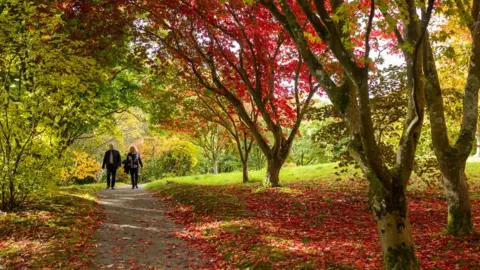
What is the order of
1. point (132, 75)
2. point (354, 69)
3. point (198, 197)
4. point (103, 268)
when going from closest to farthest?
point (354, 69), point (103, 268), point (198, 197), point (132, 75)

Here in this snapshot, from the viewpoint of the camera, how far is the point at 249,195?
1153 centimetres

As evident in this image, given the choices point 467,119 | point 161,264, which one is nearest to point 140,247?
point 161,264

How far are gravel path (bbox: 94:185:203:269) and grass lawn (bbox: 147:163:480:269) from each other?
0.37 metres

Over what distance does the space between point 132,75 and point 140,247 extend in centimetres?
1109

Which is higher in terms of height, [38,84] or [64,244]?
[38,84]

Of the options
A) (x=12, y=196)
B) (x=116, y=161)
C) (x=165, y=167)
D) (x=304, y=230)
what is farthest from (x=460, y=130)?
(x=165, y=167)

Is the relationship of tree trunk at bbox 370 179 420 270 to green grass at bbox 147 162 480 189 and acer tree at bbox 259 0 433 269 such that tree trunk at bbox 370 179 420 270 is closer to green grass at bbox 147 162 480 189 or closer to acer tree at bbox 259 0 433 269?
acer tree at bbox 259 0 433 269

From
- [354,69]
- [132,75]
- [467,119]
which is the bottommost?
[467,119]

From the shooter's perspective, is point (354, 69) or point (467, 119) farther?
point (467, 119)

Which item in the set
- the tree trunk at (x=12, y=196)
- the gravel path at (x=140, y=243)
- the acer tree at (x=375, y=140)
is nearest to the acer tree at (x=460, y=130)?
the acer tree at (x=375, y=140)

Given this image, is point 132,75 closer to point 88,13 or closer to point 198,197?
point 88,13

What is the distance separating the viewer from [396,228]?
4344mm

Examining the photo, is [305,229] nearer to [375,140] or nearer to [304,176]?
[375,140]

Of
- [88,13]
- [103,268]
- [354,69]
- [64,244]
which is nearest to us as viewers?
[354,69]
